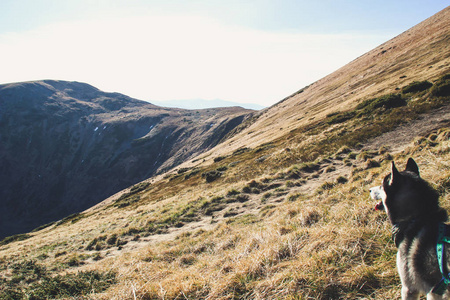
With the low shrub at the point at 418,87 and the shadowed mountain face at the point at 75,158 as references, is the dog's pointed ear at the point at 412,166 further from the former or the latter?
the shadowed mountain face at the point at 75,158

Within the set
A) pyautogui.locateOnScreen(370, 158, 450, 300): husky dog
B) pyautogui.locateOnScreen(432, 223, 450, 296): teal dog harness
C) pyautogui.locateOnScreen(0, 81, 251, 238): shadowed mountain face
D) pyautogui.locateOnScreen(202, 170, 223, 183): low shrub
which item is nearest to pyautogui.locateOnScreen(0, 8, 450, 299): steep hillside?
pyautogui.locateOnScreen(370, 158, 450, 300): husky dog

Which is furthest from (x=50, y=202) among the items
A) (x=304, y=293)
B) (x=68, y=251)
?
(x=304, y=293)

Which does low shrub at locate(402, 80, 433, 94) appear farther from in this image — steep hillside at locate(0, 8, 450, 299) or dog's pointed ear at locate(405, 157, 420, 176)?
dog's pointed ear at locate(405, 157, 420, 176)

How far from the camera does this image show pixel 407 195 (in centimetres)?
354

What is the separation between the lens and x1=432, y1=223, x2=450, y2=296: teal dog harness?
2746mm

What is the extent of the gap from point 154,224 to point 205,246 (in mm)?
10085

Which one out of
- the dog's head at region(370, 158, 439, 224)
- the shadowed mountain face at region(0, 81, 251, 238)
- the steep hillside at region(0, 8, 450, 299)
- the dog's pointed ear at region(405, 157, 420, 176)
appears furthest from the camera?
the shadowed mountain face at region(0, 81, 251, 238)

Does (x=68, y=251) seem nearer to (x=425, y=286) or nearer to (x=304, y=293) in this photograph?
(x=304, y=293)

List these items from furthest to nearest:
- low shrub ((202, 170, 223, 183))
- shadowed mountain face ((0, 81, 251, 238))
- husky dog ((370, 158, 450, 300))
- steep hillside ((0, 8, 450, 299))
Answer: shadowed mountain face ((0, 81, 251, 238)) → low shrub ((202, 170, 223, 183)) → steep hillside ((0, 8, 450, 299)) → husky dog ((370, 158, 450, 300))

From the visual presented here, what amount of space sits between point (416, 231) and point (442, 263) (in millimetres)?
682

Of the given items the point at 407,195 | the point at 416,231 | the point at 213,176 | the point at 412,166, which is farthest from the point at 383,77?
the point at 416,231

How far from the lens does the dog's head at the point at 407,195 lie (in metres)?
3.42

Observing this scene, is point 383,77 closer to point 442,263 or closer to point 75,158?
point 442,263

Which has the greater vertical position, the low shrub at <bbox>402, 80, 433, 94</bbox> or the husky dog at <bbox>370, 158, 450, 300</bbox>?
the low shrub at <bbox>402, 80, 433, 94</bbox>
